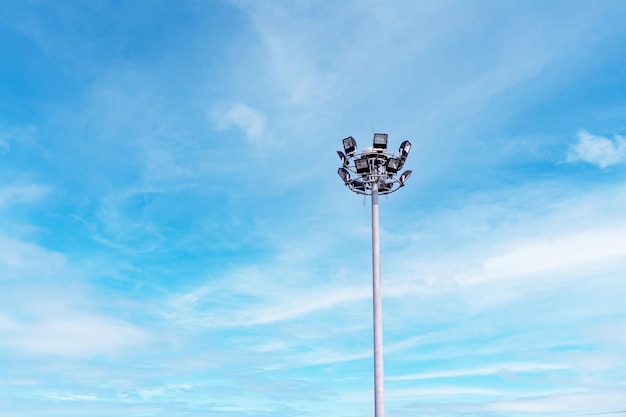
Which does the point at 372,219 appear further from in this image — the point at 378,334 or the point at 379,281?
the point at 378,334

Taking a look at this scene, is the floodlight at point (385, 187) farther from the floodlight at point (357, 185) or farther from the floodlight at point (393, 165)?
the floodlight at point (357, 185)

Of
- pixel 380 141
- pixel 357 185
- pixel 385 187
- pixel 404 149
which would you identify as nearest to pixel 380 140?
pixel 380 141

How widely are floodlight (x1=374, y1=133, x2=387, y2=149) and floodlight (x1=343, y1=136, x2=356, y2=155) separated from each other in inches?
112

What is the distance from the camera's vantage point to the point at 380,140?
9288 cm

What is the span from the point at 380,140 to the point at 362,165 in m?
3.91

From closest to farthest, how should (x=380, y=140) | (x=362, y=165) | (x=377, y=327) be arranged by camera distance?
(x=377, y=327) < (x=380, y=140) < (x=362, y=165)

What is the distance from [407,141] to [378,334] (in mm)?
25596

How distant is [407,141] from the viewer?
94.8m

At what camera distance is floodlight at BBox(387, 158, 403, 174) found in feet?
306

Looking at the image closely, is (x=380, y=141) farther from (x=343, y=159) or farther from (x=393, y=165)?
(x=343, y=159)

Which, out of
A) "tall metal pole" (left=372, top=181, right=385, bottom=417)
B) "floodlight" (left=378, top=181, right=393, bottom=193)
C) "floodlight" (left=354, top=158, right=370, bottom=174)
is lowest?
"tall metal pole" (left=372, top=181, right=385, bottom=417)

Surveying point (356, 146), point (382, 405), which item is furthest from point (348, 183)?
point (382, 405)

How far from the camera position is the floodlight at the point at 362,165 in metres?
93.4

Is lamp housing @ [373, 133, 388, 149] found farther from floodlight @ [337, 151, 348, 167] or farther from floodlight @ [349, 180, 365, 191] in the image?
floodlight @ [349, 180, 365, 191]
